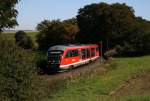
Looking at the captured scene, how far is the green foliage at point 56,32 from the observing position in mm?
74062

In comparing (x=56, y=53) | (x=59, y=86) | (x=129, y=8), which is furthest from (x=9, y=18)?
(x=129, y=8)

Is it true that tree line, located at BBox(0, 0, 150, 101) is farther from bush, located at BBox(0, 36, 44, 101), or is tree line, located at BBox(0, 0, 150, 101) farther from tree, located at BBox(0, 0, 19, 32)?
bush, located at BBox(0, 36, 44, 101)

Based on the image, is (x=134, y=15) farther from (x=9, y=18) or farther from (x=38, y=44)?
(x=9, y=18)

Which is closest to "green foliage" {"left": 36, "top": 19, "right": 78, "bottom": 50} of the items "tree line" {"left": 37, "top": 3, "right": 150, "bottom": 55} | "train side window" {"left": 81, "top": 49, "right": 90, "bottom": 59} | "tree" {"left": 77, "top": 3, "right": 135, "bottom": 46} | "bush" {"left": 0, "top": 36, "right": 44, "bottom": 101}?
"tree line" {"left": 37, "top": 3, "right": 150, "bottom": 55}

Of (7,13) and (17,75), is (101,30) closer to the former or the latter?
(7,13)

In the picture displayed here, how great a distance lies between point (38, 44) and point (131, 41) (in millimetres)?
16057

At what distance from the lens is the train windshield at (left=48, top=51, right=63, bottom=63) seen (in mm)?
44062

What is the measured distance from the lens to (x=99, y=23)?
259 feet

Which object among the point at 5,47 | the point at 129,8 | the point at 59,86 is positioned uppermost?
the point at 129,8

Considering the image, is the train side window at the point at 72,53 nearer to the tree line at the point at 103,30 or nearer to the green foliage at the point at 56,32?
the tree line at the point at 103,30

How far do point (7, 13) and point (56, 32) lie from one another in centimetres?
3105

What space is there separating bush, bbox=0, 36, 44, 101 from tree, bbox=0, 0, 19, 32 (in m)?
23.1

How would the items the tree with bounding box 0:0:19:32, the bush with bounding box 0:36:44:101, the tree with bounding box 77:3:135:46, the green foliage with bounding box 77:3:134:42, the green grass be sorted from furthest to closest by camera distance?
the green foliage with bounding box 77:3:134:42 → the tree with bounding box 77:3:135:46 → the tree with bounding box 0:0:19:32 → the green grass → the bush with bounding box 0:36:44:101

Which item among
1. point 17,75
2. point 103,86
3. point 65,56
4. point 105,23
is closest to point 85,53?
point 65,56
